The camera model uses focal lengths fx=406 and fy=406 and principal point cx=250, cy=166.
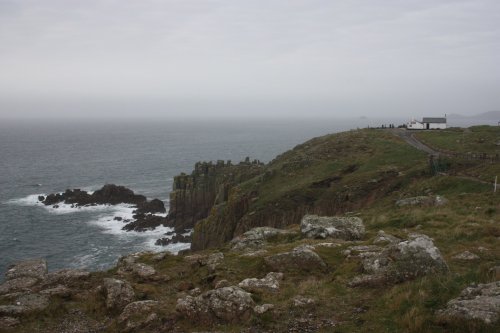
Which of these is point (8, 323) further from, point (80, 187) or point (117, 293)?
point (80, 187)

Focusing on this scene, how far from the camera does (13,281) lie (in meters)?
18.6

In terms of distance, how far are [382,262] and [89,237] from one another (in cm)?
5859

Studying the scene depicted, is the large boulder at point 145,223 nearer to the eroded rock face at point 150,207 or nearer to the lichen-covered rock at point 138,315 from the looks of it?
the eroded rock face at point 150,207

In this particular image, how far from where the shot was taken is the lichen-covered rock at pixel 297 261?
1819 centimetres

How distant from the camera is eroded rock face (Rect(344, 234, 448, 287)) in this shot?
14812 mm

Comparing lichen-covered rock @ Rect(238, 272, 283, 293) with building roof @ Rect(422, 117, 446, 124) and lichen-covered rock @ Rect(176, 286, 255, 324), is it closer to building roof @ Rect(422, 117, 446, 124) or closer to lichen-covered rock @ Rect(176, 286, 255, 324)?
lichen-covered rock @ Rect(176, 286, 255, 324)

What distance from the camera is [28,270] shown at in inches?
784

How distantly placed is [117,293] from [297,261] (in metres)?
7.82

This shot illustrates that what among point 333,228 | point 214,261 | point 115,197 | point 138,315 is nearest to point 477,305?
point 138,315

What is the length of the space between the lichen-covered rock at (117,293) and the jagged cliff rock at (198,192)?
2013 inches

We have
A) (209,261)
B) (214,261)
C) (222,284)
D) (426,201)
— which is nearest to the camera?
(222,284)

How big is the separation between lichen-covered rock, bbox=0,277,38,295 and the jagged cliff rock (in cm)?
4952

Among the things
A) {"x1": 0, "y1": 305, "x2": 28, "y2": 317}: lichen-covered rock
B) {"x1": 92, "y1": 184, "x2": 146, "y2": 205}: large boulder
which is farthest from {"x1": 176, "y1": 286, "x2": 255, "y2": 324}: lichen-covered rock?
{"x1": 92, "y1": 184, "x2": 146, "y2": 205}: large boulder

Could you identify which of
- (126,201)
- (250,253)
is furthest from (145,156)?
(250,253)
